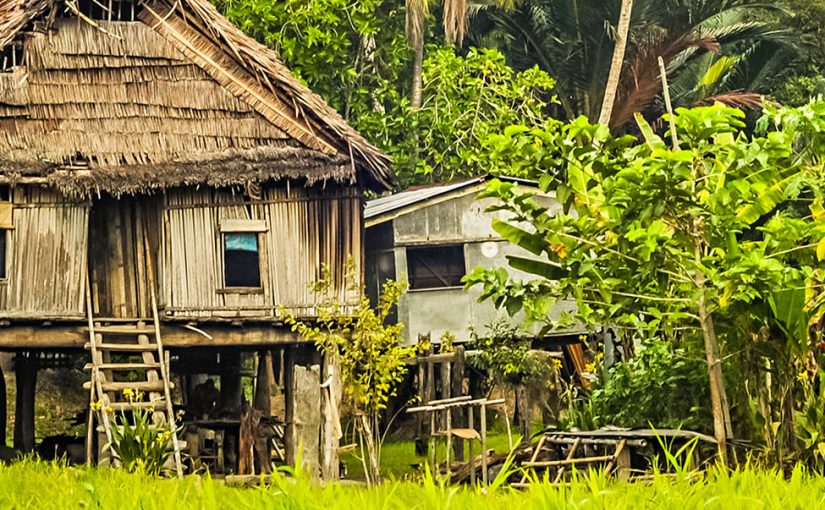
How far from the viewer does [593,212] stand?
45.3 feet

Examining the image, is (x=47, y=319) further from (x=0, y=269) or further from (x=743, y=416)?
(x=743, y=416)

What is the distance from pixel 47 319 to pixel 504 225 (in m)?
6.85

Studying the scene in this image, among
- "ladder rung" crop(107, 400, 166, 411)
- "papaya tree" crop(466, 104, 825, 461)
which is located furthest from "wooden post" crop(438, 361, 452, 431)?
"papaya tree" crop(466, 104, 825, 461)

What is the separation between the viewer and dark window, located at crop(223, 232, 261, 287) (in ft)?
62.8

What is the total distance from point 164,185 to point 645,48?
1456 cm

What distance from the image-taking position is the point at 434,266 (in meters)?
24.9

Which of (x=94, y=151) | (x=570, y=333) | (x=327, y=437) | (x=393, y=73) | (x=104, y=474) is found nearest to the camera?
(x=104, y=474)

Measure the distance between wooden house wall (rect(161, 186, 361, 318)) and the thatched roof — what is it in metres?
0.57

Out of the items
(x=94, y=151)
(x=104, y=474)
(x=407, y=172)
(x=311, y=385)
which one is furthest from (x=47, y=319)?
(x=407, y=172)

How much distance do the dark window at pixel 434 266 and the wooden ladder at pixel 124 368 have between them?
663cm

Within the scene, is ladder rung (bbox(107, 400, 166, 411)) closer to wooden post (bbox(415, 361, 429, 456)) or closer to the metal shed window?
the metal shed window

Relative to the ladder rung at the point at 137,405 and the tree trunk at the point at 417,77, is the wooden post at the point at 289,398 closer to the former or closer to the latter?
the ladder rung at the point at 137,405

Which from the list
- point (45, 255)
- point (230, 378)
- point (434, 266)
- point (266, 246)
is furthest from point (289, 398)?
point (434, 266)

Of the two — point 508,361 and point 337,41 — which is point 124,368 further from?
point 337,41
